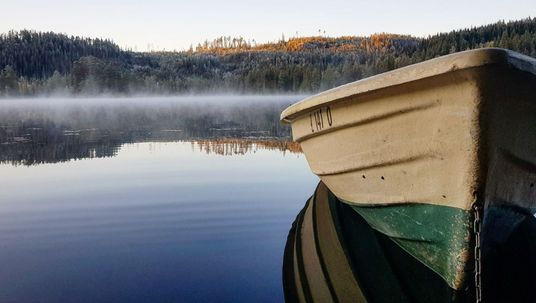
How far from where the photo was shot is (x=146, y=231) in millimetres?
6211

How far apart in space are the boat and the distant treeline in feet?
276

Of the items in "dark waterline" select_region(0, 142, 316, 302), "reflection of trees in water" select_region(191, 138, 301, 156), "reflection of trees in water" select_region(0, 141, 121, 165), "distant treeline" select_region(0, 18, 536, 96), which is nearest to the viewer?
"dark waterline" select_region(0, 142, 316, 302)

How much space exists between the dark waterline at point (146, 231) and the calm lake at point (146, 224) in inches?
0.6

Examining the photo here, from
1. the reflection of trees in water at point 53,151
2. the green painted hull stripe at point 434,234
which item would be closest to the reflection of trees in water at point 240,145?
the reflection of trees in water at point 53,151

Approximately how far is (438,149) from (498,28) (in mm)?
105439

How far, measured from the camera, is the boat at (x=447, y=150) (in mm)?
3309

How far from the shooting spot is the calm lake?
→ 14.5 feet

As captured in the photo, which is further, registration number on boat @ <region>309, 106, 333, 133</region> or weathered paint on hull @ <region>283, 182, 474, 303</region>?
registration number on boat @ <region>309, 106, 333, 133</region>

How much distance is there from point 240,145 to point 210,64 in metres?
138

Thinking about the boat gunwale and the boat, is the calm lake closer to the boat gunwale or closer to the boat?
the boat

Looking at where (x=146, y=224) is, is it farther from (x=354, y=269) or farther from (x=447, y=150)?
(x=447, y=150)

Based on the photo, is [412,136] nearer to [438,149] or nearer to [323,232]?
[438,149]

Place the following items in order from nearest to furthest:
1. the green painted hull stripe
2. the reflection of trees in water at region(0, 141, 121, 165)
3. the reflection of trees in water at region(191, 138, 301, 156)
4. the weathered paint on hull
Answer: the green painted hull stripe < the weathered paint on hull < the reflection of trees in water at region(0, 141, 121, 165) < the reflection of trees in water at region(191, 138, 301, 156)

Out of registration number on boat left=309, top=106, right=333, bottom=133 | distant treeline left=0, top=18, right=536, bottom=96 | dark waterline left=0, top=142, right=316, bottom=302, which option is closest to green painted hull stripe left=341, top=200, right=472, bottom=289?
registration number on boat left=309, top=106, right=333, bottom=133
